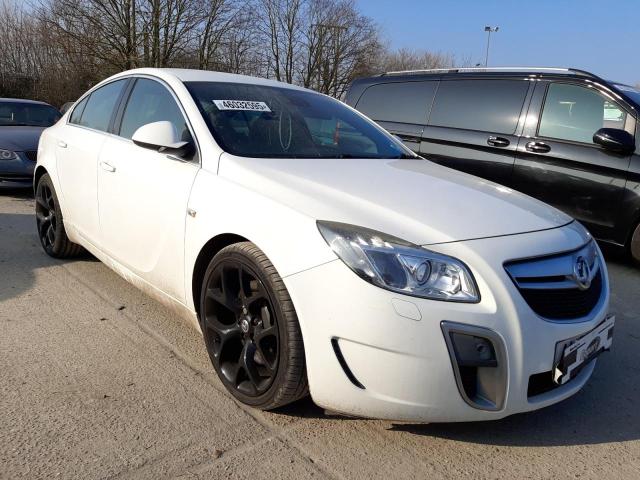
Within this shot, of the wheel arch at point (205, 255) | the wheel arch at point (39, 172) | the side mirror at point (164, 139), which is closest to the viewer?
the wheel arch at point (205, 255)

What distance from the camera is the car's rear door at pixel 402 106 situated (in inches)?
251

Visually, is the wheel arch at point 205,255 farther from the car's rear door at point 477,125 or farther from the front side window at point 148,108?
the car's rear door at point 477,125

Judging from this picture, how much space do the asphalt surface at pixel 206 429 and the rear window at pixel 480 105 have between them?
308cm

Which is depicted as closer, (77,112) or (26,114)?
(77,112)

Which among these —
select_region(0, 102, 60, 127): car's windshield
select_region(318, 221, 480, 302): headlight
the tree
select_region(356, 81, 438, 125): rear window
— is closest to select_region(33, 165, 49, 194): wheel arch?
select_region(318, 221, 480, 302): headlight

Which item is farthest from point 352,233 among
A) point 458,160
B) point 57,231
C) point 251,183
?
point 458,160

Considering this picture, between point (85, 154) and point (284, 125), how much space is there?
4.94 feet

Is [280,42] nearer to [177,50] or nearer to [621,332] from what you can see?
[177,50]

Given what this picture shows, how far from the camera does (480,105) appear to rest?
588cm

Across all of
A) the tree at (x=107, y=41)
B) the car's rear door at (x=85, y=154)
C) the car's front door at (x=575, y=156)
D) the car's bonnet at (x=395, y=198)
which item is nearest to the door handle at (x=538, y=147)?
the car's front door at (x=575, y=156)

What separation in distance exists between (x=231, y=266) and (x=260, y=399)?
581 mm

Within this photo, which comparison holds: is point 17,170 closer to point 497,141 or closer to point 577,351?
point 497,141

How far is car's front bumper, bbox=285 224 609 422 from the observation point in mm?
1975

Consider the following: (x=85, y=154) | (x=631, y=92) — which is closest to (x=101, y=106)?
(x=85, y=154)
